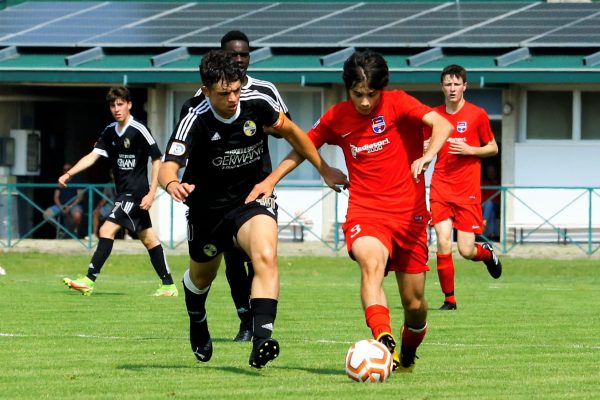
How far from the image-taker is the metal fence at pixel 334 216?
26875mm

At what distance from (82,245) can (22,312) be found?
12.2m

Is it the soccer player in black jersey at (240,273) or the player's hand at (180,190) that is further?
the soccer player in black jersey at (240,273)

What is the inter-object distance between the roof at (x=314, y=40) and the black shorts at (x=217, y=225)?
18899 mm

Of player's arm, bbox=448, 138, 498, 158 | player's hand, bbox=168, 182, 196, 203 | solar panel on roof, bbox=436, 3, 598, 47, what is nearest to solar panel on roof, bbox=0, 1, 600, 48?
solar panel on roof, bbox=436, 3, 598, 47

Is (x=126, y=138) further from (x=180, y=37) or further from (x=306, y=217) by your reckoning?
(x=180, y=37)

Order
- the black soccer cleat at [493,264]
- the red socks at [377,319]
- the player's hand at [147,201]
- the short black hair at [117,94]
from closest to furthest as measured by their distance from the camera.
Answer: the red socks at [377,319] < the player's hand at [147,201] < the black soccer cleat at [493,264] < the short black hair at [117,94]

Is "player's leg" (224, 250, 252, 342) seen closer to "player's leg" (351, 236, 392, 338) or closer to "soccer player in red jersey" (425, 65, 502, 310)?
"player's leg" (351, 236, 392, 338)

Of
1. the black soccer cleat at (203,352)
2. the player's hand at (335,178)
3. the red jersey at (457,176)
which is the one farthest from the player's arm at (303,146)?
the red jersey at (457,176)

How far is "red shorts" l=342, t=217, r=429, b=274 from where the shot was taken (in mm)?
9828

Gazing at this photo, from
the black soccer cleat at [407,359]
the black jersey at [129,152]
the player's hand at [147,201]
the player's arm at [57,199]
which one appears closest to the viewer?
the black soccer cleat at [407,359]

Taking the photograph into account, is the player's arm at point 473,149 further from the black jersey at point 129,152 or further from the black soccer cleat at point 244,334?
the black soccer cleat at point 244,334

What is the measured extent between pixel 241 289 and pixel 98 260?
222 inches

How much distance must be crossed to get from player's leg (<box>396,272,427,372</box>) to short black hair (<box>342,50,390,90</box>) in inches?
49.2

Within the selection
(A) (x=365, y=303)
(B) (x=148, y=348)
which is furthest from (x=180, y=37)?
(A) (x=365, y=303)
